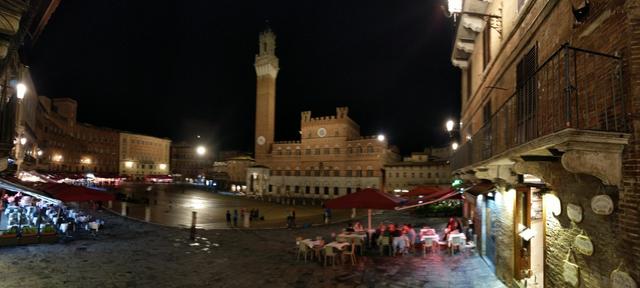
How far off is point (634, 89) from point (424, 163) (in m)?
50.3

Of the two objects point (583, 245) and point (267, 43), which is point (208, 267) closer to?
point (583, 245)

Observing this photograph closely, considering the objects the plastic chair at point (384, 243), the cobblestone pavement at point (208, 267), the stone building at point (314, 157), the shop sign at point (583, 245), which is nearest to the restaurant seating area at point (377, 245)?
the plastic chair at point (384, 243)

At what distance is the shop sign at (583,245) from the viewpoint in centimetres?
492

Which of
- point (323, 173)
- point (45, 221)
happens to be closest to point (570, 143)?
point (45, 221)

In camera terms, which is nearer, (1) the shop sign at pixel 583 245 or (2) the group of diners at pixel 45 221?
(1) the shop sign at pixel 583 245

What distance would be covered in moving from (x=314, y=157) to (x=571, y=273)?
6130cm

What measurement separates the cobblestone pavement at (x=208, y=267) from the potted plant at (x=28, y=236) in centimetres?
68

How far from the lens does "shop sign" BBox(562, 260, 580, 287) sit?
17.5 ft

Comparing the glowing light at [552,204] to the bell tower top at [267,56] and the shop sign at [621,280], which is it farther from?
the bell tower top at [267,56]

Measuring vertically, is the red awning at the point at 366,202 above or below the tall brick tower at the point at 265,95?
below

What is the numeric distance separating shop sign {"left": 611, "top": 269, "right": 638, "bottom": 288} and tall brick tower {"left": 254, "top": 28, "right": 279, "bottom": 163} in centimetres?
6933

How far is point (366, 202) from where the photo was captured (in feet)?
46.6

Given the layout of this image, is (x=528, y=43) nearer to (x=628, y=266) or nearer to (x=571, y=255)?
(x=571, y=255)

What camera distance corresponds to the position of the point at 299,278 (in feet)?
37.7
